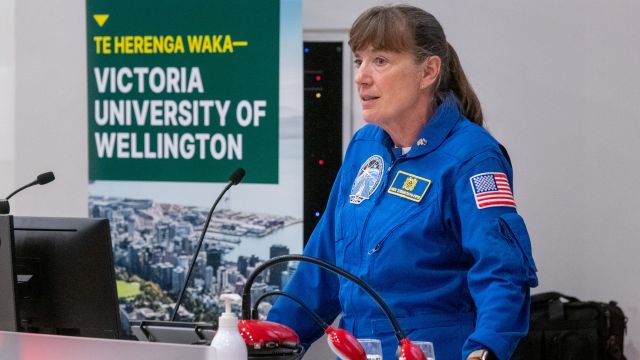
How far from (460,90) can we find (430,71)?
4.7 inches

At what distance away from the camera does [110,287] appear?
81.1 inches

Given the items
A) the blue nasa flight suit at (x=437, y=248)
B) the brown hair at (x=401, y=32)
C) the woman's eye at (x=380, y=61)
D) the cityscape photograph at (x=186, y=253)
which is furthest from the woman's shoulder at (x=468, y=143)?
the cityscape photograph at (x=186, y=253)

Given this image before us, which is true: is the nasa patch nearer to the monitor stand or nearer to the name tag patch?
the name tag patch

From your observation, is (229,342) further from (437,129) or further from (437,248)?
(437,129)

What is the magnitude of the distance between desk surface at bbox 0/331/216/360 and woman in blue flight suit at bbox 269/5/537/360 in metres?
0.79

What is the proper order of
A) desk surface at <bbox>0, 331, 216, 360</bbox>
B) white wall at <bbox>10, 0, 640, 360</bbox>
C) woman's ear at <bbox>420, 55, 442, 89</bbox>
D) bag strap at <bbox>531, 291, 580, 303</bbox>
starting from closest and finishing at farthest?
desk surface at <bbox>0, 331, 216, 360</bbox>
woman's ear at <bbox>420, 55, 442, 89</bbox>
bag strap at <bbox>531, 291, 580, 303</bbox>
white wall at <bbox>10, 0, 640, 360</bbox>

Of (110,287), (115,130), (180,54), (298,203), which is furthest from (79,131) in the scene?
(110,287)

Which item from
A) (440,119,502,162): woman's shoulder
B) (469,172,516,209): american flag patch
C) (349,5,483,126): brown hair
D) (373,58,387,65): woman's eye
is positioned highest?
(349,5,483,126): brown hair

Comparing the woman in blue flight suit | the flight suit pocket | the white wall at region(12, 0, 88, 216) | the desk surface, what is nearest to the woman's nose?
the woman in blue flight suit

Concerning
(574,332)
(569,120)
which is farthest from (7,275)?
(569,120)

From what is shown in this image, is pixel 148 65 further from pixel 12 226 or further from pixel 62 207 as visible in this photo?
pixel 12 226

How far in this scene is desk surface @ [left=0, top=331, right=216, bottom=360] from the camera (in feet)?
→ 4.43

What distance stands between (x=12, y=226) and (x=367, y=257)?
0.80m

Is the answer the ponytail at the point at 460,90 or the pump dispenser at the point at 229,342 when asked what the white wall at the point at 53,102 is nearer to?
the ponytail at the point at 460,90
